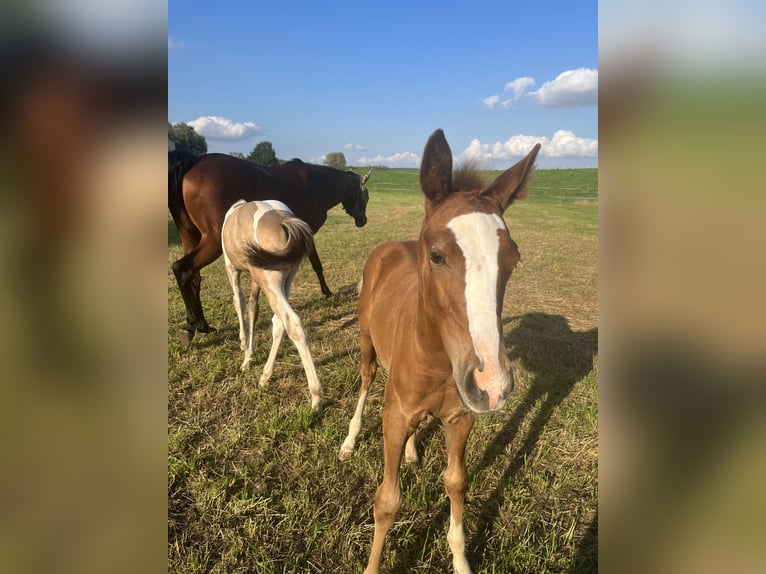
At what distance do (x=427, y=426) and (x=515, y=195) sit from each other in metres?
2.03

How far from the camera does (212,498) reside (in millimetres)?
2398

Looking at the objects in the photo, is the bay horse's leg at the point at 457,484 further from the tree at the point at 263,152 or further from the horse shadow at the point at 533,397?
the tree at the point at 263,152

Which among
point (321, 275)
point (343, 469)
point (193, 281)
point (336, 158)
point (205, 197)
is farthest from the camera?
point (336, 158)

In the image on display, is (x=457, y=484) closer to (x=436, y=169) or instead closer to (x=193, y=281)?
(x=436, y=169)

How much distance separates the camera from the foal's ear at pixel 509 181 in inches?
68.5

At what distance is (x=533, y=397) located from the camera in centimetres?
366

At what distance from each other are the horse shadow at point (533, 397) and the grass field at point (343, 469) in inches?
0.5

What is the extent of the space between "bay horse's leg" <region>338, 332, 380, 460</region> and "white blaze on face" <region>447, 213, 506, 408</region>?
171cm

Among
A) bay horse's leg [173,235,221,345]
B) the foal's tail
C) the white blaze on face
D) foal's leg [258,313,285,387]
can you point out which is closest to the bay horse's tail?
bay horse's leg [173,235,221,345]

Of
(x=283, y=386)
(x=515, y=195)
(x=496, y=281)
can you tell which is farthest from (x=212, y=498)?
(x=515, y=195)
